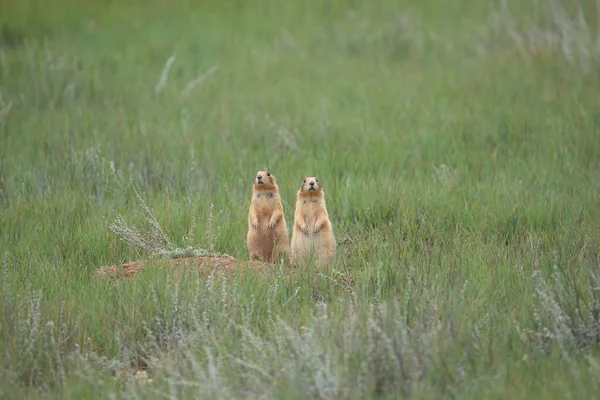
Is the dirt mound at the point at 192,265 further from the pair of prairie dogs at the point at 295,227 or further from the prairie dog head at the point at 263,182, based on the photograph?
the prairie dog head at the point at 263,182

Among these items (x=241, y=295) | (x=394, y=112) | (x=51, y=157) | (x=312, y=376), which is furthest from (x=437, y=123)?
(x=312, y=376)

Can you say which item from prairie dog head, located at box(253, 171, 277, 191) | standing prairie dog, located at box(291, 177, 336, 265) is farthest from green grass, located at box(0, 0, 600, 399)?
prairie dog head, located at box(253, 171, 277, 191)

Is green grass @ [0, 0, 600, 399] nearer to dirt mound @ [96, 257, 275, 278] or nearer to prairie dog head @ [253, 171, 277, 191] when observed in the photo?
dirt mound @ [96, 257, 275, 278]

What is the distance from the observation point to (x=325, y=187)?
9.03 meters

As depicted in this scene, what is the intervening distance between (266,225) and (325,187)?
1907mm

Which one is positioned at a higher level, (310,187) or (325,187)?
(310,187)

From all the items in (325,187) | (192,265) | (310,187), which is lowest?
(325,187)

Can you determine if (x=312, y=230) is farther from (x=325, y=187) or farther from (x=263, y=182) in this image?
(x=325, y=187)

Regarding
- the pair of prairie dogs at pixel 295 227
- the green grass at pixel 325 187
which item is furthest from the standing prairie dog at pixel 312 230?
the green grass at pixel 325 187

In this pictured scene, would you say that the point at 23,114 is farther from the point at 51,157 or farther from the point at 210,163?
the point at 210,163

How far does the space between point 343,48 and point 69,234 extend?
8407 millimetres

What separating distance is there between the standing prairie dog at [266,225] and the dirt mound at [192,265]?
0.36 meters

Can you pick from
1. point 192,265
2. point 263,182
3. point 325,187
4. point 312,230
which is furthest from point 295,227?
point 325,187

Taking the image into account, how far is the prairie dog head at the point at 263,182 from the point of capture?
24.0 feet
